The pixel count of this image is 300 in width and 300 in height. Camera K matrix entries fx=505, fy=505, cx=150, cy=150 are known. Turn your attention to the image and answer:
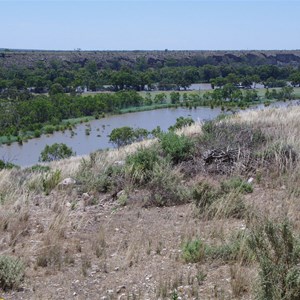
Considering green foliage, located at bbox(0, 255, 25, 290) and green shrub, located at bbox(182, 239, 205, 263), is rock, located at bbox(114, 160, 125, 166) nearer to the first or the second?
green shrub, located at bbox(182, 239, 205, 263)

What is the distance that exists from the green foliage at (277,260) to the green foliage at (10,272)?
2.06 m

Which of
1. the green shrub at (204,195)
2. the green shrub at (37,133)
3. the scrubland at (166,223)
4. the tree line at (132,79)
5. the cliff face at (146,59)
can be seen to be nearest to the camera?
the scrubland at (166,223)

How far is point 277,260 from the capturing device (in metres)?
3.87

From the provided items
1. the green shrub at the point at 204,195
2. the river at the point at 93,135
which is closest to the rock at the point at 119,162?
the green shrub at the point at 204,195

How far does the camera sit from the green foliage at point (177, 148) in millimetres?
8484

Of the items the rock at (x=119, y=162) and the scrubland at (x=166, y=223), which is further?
the rock at (x=119, y=162)

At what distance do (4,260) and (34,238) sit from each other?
42.9 inches

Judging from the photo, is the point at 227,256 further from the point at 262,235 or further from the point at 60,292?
the point at 60,292

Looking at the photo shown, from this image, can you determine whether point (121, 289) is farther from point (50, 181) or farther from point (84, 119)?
point (84, 119)

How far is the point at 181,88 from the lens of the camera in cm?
7762

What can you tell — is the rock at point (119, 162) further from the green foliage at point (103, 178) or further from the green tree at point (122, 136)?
the green tree at point (122, 136)

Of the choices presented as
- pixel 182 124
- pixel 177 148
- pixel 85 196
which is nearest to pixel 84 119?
pixel 182 124

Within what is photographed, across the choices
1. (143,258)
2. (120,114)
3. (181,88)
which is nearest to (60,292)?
(143,258)

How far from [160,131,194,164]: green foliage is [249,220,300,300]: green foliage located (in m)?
4.33
